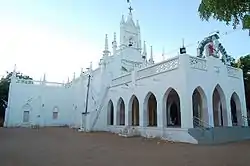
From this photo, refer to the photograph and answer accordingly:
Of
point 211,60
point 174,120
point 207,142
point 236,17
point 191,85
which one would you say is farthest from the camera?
point 174,120

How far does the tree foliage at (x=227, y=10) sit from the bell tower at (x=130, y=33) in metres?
19.3

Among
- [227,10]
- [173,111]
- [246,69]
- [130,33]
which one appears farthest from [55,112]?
[227,10]

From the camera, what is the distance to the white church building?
41.2 feet

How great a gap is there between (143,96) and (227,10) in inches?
440

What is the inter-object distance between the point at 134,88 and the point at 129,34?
1031 cm

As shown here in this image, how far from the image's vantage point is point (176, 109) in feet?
66.9

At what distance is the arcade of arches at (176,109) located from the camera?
13459 mm

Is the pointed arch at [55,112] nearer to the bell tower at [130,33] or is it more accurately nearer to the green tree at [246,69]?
the bell tower at [130,33]

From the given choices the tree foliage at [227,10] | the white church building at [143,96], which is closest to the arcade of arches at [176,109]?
the white church building at [143,96]

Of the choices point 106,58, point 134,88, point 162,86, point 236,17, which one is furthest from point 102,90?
point 236,17

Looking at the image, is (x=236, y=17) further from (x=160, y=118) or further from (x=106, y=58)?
(x=106, y=58)

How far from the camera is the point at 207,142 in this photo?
11.4m

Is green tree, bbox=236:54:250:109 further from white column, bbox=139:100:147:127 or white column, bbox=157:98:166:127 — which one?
white column, bbox=139:100:147:127

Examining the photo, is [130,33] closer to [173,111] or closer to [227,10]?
[173,111]
